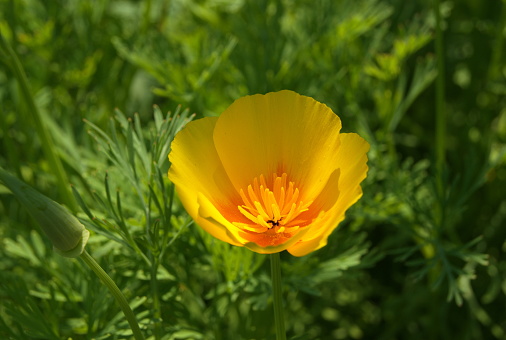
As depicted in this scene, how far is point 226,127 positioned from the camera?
0.93 metres

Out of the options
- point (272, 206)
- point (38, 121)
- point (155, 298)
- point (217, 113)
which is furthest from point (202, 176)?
point (217, 113)

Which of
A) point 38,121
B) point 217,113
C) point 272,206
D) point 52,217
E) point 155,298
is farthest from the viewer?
point 217,113

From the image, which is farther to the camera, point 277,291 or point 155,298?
point 155,298

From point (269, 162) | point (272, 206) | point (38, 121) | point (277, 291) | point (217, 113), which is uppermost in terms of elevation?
point (217, 113)

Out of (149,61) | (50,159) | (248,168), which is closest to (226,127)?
(248,168)

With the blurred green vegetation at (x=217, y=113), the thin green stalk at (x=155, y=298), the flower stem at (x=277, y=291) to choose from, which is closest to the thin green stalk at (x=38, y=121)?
the blurred green vegetation at (x=217, y=113)

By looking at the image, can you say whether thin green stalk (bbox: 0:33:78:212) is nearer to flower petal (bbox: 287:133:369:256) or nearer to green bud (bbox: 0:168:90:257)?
green bud (bbox: 0:168:90:257)

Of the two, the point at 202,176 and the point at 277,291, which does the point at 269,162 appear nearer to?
the point at 202,176

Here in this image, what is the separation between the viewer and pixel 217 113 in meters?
1.52

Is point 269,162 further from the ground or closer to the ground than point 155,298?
further from the ground

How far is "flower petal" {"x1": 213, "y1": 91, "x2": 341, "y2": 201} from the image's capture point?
933mm

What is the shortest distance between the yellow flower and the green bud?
5.8 inches

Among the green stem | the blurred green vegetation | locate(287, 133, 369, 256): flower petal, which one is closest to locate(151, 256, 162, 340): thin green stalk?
the blurred green vegetation

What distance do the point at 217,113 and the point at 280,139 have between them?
1.82 feet
